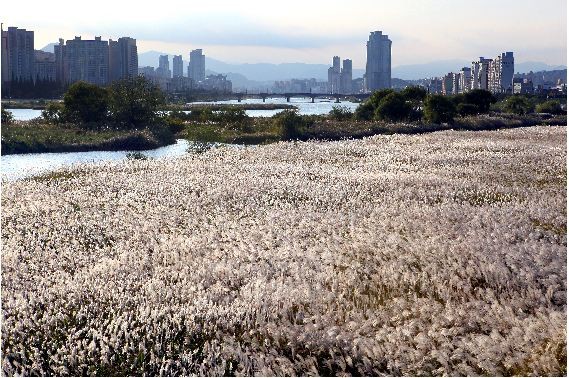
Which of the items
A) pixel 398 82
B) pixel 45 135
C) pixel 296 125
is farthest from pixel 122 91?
pixel 398 82

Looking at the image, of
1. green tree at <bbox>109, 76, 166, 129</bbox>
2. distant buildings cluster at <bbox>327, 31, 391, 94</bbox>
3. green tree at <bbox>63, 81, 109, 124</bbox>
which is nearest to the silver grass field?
distant buildings cluster at <bbox>327, 31, 391, 94</bbox>

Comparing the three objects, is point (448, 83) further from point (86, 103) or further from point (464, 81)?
point (86, 103)

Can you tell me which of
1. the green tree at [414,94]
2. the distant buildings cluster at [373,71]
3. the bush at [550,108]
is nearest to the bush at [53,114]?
the distant buildings cluster at [373,71]

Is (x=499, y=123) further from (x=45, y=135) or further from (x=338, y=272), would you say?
(x=338, y=272)

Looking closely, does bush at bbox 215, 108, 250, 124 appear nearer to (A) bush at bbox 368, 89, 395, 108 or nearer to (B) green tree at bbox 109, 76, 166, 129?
(B) green tree at bbox 109, 76, 166, 129

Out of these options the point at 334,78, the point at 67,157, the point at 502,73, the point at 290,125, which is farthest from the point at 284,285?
the point at 502,73

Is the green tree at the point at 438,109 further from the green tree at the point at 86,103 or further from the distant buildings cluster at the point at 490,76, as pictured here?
the distant buildings cluster at the point at 490,76
